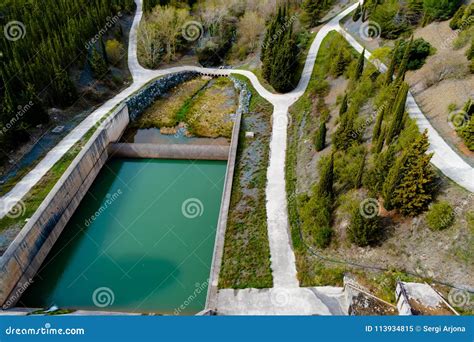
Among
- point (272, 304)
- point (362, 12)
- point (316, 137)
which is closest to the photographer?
point (272, 304)

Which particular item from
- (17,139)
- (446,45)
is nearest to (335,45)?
(446,45)

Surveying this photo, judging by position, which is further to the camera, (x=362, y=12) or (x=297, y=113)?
(x=362, y=12)

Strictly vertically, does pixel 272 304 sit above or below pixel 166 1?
below

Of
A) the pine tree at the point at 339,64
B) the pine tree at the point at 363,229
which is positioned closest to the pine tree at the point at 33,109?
the pine tree at the point at 363,229

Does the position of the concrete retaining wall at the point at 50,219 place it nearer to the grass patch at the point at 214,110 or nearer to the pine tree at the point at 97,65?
the grass patch at the point at 214,110

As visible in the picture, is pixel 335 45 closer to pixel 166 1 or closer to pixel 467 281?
pixel 166 1

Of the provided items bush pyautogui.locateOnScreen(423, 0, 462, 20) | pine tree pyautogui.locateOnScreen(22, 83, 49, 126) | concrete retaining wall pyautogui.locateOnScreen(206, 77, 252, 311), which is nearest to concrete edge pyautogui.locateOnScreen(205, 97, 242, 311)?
concrete retaining wall pyautogui.locateOnScreen(206, 77, 252, 311)

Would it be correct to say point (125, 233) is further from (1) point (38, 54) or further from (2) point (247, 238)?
(1) point (38, 54)
